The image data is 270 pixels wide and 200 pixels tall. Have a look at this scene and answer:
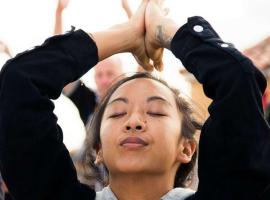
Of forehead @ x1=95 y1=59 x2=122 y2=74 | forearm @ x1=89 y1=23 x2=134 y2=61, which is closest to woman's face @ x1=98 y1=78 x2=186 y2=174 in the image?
forearm @ x1=89 y1=23 x2=134 y2=61

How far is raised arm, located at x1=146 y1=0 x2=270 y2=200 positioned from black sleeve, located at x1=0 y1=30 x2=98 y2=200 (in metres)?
0.38

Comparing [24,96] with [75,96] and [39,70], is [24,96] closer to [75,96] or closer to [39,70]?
[39,70]

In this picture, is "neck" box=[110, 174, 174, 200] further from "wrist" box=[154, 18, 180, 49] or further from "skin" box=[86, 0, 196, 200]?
"wrist" box=[154, 18, 180, 49]

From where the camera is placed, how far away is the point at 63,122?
282 centimetres

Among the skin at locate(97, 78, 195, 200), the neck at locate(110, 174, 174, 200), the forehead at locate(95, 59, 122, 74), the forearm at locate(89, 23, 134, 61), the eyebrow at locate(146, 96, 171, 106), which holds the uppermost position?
the forearm at locate(89, 23, 134, 61)

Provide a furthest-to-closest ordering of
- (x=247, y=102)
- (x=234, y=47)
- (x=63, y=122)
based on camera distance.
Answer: (x=63, y=122) < (x=234, y=47) < (x=247, y=102)

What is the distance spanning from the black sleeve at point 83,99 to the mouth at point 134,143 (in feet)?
3.69

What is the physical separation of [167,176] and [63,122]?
103 cm

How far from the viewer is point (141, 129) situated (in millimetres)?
1791

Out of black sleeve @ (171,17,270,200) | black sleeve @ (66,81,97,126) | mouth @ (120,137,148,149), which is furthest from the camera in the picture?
black sleeve @ (66,81,97,126)

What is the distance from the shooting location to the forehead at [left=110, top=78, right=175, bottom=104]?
1894 millimetres

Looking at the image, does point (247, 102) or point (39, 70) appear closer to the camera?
point (247, 102)

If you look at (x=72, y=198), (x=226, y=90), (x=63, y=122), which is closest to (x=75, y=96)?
(x=63, y=122)

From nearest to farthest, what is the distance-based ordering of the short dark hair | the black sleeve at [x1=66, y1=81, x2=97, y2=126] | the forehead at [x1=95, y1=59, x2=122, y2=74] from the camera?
the short dark hair → the black sleeve at [x1=66, y1=81, x2=97, y2=126] → the forehead at [x1=95, y1=59, x2=122, y2=74]
